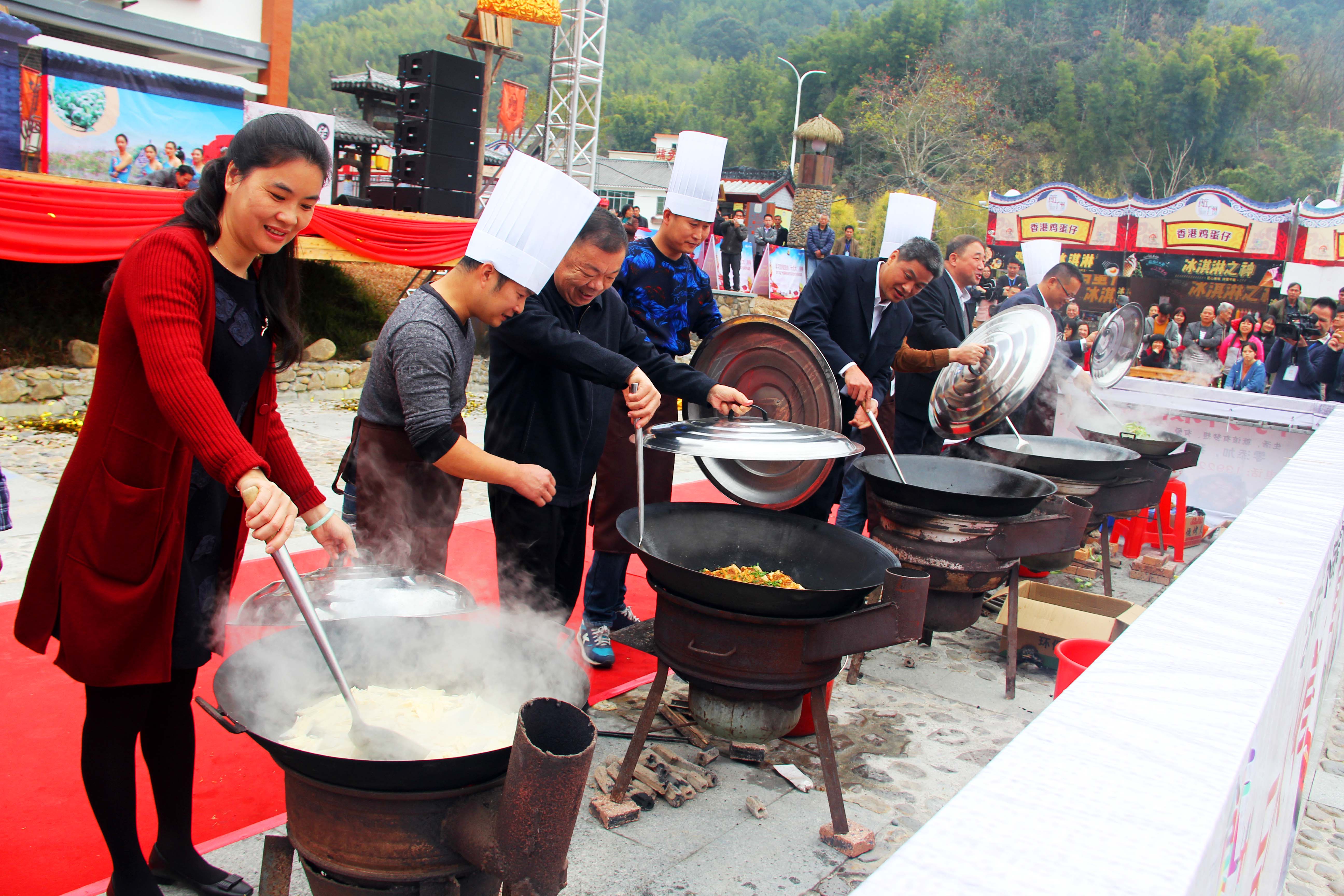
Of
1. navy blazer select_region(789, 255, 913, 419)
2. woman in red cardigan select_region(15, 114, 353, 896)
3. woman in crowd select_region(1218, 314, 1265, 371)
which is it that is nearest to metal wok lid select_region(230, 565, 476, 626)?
woman in red cardigan select_region(15, 114, 353, 896)

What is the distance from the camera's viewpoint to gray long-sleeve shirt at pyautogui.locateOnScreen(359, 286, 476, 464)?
91.2 inches

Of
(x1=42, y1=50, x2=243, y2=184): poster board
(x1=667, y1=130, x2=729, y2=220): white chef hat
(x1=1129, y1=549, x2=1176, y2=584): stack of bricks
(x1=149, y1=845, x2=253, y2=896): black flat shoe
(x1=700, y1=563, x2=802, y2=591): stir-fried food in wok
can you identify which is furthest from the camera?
(x1=42, y1=50, x2=243, y2=184): poster board

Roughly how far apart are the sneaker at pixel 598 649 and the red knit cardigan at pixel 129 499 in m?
2.20

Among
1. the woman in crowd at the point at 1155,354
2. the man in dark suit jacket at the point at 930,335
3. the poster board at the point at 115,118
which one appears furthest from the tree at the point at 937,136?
the man in dark suit jacket at the point at 930,335

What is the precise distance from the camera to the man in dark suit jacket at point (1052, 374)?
715 cm

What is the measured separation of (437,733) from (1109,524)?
20.9 feet

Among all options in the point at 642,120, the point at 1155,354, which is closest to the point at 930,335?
the point at 1155,354

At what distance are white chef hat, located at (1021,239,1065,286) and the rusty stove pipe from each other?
7127 millimetres

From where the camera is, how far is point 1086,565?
253 inches

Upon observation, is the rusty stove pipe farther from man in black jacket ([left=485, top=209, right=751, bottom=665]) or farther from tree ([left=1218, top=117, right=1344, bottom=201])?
tree ([left=1218, top=117, right=1344, bottom=201])

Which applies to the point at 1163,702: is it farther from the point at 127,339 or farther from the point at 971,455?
the point at 971,455

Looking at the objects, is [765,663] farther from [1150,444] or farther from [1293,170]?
[1293,170]

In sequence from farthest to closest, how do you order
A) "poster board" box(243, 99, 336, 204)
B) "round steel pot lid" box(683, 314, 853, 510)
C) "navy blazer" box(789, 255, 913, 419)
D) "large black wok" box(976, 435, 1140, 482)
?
"poster board" box(243, 99, 336, 204)
"large black wok" box(976, 435, 1140, 482)
"navy blazer" box(789, 255, 913, 419)
"round steel pot lid" box(683, 314, 853, 510)

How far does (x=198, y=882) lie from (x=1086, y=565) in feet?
19.9
